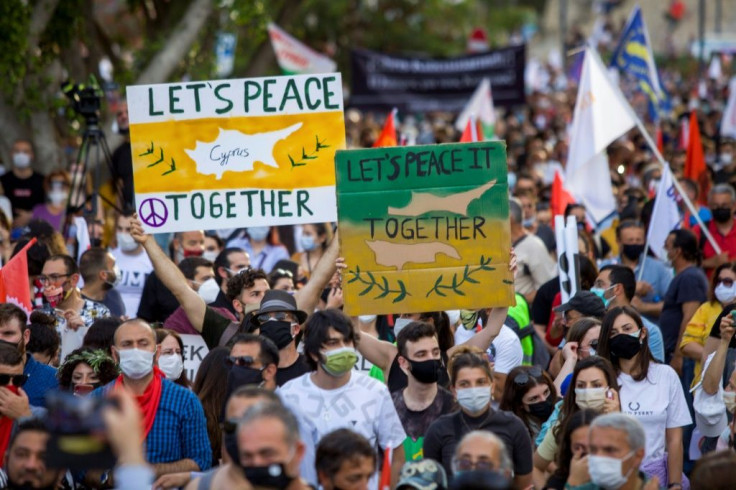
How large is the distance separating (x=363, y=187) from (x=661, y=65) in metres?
41.4

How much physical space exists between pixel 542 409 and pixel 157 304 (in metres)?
3.63

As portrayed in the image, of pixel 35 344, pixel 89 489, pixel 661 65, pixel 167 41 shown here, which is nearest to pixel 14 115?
pixel 167 41

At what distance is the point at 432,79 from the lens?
70.5ft

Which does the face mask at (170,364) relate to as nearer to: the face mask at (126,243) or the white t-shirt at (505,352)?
the white t-shirt at (505,352)

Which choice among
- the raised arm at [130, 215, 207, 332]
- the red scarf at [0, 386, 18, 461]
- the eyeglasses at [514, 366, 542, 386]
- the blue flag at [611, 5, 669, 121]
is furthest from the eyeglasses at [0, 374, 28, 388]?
the blue flag at [611, 5, 669, 121]

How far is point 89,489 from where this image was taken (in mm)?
6949

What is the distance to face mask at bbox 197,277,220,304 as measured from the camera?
9992mm

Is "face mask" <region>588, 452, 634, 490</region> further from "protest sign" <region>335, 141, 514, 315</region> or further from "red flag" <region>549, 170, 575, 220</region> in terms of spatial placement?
"red flag" <region>549, 170, 575, 220</region>

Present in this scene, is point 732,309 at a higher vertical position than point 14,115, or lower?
lower

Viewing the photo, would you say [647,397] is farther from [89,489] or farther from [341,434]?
[89,489]

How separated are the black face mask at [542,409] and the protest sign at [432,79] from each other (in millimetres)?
13843

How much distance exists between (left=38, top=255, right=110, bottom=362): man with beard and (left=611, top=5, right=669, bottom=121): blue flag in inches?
357

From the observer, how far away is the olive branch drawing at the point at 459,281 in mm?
7965

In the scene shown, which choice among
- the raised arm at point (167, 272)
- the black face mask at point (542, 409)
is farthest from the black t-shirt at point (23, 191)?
the black face mask at point (542, 409)
